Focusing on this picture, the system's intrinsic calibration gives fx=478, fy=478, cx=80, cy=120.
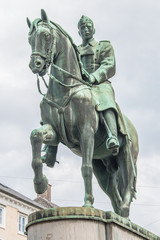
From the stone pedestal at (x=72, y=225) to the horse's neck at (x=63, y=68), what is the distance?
6.52 ft

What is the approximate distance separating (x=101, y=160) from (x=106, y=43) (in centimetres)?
227

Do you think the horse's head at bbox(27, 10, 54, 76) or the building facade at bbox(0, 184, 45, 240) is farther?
the building facade at bbox(0, 184, 45, 240)

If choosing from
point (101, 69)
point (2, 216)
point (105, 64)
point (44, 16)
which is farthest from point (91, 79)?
point (2, 216)

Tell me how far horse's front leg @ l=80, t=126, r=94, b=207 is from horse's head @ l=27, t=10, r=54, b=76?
1.24 m

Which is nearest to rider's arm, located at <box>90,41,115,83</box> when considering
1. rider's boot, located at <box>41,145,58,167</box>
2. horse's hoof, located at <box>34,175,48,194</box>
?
rider's boot, located at <box>41,145,58,167</box>

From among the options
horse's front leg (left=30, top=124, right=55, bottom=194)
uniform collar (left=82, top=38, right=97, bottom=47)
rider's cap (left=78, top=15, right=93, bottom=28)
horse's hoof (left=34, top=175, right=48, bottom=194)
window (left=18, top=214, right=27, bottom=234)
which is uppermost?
window (left=18, top=214, right=27, bottom=234)

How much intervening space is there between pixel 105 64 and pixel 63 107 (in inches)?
62.9

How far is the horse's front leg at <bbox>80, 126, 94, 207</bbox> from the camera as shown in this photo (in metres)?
7.46

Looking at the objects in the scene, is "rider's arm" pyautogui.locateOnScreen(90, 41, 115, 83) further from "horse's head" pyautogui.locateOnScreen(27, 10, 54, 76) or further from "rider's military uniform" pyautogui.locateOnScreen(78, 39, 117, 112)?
"horse's head" pyautogui.locateOnScreen(27, 10, 54, 76)

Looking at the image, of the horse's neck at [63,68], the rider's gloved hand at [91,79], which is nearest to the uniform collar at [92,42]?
the rider's gloved hand at [91,79]

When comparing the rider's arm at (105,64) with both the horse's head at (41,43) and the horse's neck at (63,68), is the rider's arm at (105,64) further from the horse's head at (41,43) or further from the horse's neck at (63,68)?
the horse's head at (41,43)

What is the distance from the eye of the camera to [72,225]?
665 cm

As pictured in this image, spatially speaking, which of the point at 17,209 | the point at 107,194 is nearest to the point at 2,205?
the point at 17,209

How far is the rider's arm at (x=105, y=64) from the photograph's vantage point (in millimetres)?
8742
